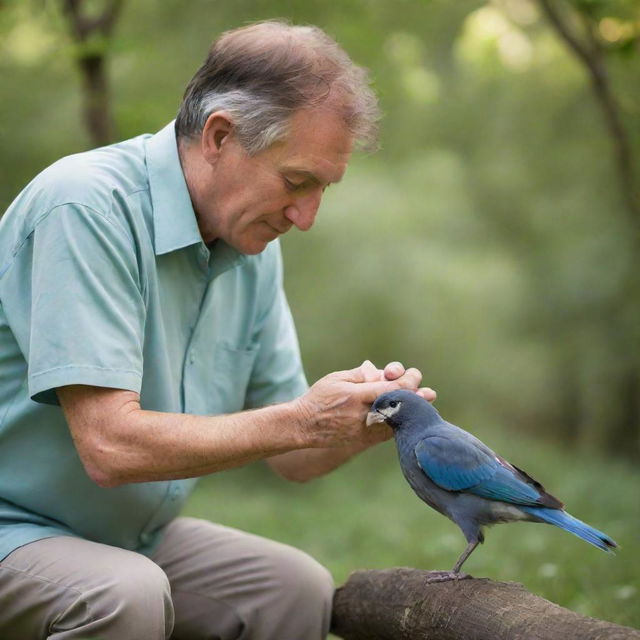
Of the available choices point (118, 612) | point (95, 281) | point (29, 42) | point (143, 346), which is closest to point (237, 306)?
point (143, 346)

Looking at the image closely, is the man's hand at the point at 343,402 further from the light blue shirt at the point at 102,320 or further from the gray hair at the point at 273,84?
the gray hair at the point at 273,84

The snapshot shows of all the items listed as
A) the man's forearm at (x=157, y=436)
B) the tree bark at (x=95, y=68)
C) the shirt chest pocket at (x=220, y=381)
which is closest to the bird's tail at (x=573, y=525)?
the man's forearm at (x=157, y=436)

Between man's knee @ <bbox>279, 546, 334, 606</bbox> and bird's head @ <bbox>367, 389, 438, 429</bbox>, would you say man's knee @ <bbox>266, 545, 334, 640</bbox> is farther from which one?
bird's head @ <bbox>367, 389, 438, 429</bbox>

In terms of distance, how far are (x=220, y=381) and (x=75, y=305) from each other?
34.3 inches

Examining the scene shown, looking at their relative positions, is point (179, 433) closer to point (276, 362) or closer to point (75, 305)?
point (75, 305)

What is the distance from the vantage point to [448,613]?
116 inches

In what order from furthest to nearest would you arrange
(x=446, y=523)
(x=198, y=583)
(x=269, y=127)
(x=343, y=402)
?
(x=446, y=523) → (x=198, y=583) → (x=269, y=127) → (x=343, y=402)

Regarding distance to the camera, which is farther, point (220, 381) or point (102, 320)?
point (220, 381)

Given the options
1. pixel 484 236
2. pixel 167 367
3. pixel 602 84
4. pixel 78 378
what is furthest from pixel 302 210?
pixel 484 236

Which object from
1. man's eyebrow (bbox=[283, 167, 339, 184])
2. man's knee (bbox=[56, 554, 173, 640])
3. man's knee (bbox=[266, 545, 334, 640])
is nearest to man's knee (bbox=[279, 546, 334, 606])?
man's knee (bbox=[266, 545, 334, 640])

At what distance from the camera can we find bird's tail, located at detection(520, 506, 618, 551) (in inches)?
Answer: 114

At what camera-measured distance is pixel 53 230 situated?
8.93 ft

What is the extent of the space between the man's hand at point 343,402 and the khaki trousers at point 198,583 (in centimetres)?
61

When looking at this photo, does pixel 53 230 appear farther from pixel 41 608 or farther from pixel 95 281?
pixel 41 608
